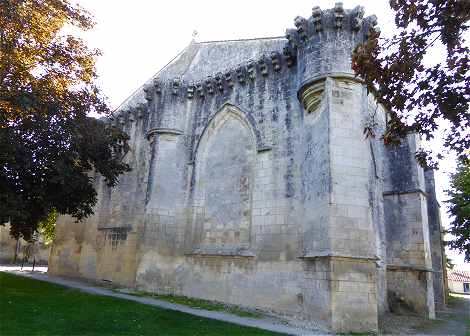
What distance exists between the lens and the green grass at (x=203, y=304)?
10.7m

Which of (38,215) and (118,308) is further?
(38,215)

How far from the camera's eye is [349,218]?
32.1 ft

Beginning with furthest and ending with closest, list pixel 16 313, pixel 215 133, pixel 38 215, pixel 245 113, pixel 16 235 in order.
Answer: pixel 215 133 < pixel 245 113 < pixel 16 235 < pixel 38 215 < pixel 16 313

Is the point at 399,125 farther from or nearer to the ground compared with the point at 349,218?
farther from the ground

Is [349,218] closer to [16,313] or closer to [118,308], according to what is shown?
[118,308]

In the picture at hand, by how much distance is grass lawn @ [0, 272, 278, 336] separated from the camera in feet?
24.7

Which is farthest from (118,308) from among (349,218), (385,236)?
(385,236)

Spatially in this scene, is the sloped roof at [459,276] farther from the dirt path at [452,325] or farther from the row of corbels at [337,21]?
the row of corbels at [337,21]

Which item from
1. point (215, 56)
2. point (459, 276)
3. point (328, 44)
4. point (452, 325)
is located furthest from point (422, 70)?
point (459, 276)

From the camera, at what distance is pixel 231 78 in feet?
47.4

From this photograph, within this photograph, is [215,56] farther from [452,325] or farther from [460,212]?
[460,212]

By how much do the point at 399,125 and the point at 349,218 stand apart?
13.6ft

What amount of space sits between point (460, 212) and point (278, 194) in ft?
52.4

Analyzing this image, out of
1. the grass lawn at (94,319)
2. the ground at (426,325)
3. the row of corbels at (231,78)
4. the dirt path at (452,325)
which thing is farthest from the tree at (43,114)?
the dirt path at (452,325)
